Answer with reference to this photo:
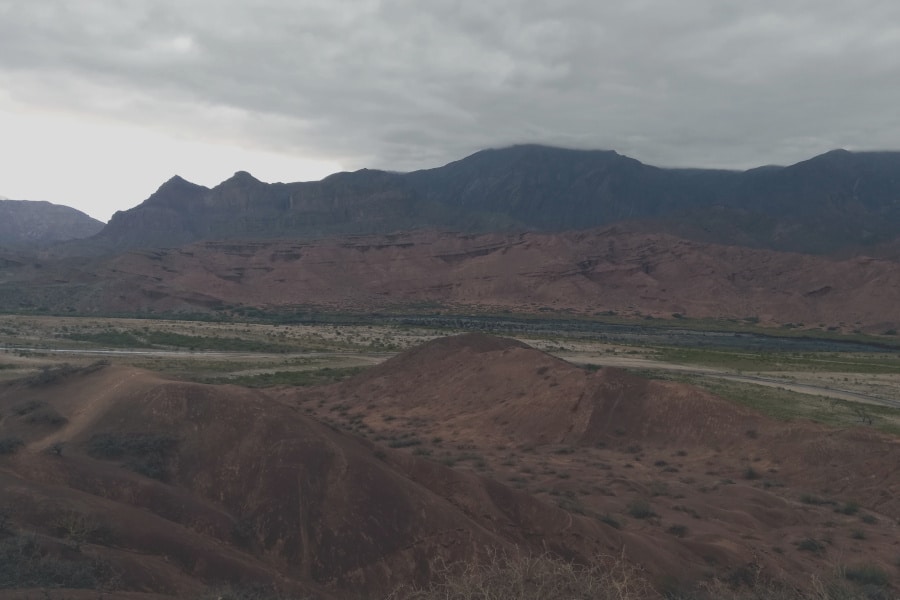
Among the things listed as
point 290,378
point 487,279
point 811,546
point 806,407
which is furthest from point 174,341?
point 487,279

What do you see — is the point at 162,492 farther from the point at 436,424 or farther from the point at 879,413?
the point at 879,413

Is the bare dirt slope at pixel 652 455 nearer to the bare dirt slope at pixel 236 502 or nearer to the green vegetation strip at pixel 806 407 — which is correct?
the bare dirt slope at pixel 236 502

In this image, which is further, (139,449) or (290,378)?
(290,378)

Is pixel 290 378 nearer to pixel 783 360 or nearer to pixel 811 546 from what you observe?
pixel 811 546

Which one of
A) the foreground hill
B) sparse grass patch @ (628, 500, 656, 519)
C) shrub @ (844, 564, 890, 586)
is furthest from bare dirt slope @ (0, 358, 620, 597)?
the foreground hill

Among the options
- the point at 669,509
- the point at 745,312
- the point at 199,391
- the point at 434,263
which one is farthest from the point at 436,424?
the point at 434,263

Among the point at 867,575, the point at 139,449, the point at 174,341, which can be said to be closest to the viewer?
the point at 139,449

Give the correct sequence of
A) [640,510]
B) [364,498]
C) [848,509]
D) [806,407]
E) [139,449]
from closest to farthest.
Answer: [364,498], [139,449], [640,510], [848,509], [806,407]
